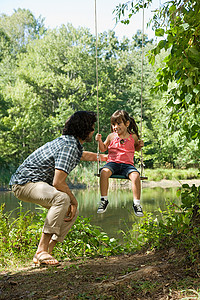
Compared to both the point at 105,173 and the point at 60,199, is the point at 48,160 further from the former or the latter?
the point at 105,173

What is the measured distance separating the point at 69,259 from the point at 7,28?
43.5m

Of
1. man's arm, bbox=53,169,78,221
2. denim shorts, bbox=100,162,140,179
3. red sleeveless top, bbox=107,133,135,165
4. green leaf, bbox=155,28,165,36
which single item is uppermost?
green leaf, bbox=155,28,165,36

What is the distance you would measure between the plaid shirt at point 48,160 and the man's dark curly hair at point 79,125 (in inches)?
2.5

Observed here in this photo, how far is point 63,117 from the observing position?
24969 millimetres

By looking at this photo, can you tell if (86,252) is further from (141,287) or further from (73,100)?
(73,100)

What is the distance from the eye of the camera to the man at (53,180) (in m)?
3.30

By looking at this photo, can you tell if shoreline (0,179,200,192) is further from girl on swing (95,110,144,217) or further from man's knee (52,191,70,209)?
man's knee (52,191,70,209)

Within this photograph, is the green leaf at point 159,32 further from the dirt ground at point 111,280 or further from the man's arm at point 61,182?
the dirt ground at point 111,280

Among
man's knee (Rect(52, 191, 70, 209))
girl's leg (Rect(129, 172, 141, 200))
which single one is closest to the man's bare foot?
man's knee (Rect(52, 191, 70, 209))

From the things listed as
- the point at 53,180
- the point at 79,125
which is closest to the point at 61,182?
the point at 53,180

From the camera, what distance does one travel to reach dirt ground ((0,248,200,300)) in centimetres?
234

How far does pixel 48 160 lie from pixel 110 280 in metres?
1.30

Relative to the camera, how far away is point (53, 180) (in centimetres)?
322

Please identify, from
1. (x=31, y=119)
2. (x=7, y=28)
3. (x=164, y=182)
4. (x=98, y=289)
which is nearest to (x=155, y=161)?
(x=164, y=182)
